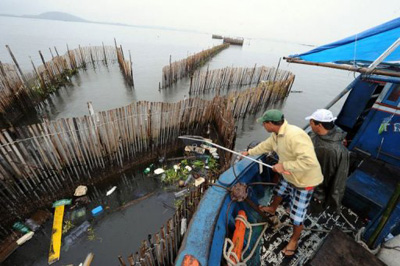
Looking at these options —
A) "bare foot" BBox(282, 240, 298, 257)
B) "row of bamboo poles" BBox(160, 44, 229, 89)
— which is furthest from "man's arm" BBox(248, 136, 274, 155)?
"row of bamboo poles" BBox(160, 44, 229, 89)

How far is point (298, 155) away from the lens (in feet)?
7.50

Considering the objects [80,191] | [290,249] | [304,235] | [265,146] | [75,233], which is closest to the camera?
[290,249]

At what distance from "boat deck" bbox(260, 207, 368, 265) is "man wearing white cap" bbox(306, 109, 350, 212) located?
598 millimetres

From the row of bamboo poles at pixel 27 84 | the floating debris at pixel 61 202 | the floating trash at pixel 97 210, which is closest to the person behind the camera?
the floating trash at pixel 97 210

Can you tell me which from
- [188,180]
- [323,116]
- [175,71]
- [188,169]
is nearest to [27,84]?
[175,71]

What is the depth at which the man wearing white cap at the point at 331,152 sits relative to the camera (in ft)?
8.43

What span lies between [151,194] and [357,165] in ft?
17.3

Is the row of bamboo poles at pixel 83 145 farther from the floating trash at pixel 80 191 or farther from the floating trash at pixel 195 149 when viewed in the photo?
the floating trash at pixel 195 149

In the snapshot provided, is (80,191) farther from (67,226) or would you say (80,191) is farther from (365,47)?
(365,47)

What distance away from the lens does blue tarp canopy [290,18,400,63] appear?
3.11 m

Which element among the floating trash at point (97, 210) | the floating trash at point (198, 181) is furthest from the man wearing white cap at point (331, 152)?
the floating trash at point (97, 210)

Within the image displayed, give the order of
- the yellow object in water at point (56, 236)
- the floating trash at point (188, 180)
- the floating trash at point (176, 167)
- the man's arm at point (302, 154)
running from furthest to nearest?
1. the floating trash at point (176, 167)
2. the floating trash at point (188, 180)
3. the yellow object in water at point (56, 236)
4. the man's arm at point (302, 154)

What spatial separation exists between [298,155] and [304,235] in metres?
1.77

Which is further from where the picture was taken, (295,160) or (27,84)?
(27,84)
